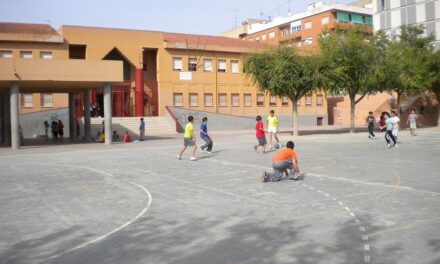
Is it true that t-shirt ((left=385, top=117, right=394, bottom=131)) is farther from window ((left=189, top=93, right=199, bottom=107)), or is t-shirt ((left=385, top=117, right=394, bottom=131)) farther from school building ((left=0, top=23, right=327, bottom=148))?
window ((left=189, top=93, right=199, bottom=107))

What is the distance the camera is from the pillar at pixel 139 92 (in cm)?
4516

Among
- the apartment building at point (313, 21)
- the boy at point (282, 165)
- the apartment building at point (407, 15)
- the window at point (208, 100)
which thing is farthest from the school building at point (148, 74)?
the boy at point (282, 165)

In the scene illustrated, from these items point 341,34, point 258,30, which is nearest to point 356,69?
point 341,34

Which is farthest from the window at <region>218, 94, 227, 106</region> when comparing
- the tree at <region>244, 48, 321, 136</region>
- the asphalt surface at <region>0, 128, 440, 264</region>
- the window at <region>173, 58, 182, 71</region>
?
the asphalt surface at <region>0, 128, 440, 264</region>

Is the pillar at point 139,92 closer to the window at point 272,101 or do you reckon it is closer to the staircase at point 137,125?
the staircase at point 137,125

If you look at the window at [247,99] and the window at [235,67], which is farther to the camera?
the window at [247,99]

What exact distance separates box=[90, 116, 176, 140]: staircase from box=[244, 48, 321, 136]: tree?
11.1 metres

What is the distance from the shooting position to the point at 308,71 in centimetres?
3133

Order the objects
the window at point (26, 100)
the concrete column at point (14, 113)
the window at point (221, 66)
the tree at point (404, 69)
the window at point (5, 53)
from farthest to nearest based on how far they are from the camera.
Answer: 1. the window at point (221, 66)
2. the window at point (26, 100)
3. the window at point (5, 53)
4. the tree at point (404, 69)
5. the concrete column at point (14, 113)

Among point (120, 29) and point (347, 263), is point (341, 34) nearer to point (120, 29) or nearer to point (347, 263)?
point (120, 29)

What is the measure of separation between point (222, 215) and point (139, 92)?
126ft

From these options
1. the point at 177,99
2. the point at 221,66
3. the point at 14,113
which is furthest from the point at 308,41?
the point at 14,113

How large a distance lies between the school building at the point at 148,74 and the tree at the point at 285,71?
3.44m

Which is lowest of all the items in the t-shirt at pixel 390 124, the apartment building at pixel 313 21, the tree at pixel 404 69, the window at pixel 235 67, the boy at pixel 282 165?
the boy at pixel 282 165
